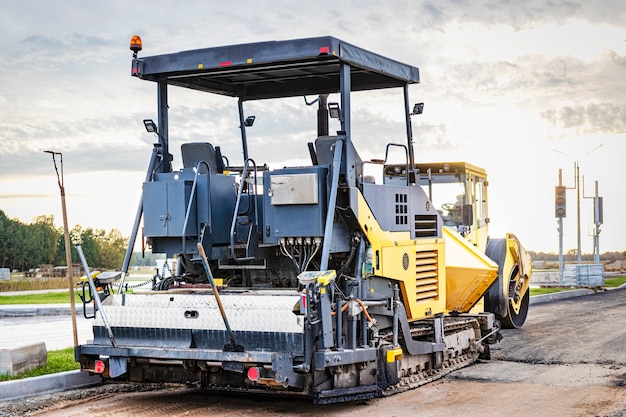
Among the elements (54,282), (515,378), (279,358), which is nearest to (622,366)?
(515,378)

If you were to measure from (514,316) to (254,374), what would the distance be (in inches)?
398

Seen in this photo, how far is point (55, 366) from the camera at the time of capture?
37.7 ft

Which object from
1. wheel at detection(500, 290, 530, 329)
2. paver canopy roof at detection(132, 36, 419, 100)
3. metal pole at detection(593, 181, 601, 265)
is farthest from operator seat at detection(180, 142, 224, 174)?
metal pole at detection(593, 181, 601, 265)

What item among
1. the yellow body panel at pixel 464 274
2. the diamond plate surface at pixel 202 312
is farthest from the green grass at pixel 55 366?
the yellow body panel at pixel 464 274

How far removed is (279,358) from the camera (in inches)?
344

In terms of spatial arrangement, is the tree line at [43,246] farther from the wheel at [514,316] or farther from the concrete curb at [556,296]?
the wheel at [514,316]

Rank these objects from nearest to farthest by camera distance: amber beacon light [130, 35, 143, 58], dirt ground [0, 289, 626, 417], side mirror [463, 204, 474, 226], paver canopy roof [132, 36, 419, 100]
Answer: dirt ground [0, 289, 626, 417] < paver canopy roof [132, 36, 419, 100] < amber beacon light [130, 35, 143, 58] < side mirror [463, 204, 474, 226]

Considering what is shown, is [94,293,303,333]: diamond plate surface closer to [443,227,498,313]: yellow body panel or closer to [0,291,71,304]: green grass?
[443,227,498,313]: yellow body panel

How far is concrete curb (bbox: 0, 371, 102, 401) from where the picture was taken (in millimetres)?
10164

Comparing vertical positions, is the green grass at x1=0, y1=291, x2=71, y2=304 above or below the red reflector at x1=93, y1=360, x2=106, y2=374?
below

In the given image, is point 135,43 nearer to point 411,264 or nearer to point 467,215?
point 411,264

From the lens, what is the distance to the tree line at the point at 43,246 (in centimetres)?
6888

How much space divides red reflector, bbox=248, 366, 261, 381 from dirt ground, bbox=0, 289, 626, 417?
0.69 metres

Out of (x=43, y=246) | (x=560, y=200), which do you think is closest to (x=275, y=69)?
(x=560, y=200)
